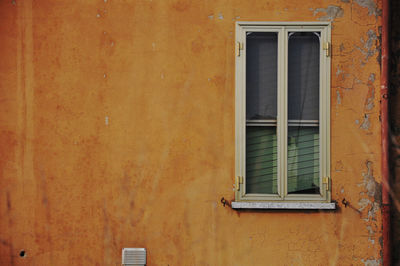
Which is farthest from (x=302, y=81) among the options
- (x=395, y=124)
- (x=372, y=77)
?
(x=395, y=124)

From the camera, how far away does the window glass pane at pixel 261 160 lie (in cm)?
458

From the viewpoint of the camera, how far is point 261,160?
4.58 metres

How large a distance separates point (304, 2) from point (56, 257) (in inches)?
149

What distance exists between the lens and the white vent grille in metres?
4.50

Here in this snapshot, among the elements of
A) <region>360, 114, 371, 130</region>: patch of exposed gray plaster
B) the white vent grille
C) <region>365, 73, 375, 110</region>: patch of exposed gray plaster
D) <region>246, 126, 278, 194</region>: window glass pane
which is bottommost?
the white vent grille

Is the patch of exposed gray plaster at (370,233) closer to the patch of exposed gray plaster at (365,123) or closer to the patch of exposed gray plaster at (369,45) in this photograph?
the patch of exposed gray plaster at (365,123)

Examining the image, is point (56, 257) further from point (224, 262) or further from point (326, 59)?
point (326, 59)

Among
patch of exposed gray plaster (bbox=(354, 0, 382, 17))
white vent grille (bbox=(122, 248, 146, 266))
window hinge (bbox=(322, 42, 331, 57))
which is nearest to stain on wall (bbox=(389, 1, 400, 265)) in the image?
patch of exposed gray plaster (bbox=(354, 0, 382, 17))

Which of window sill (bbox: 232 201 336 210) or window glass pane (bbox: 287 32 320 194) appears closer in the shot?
window sill (bbox: 232 201 336 210)

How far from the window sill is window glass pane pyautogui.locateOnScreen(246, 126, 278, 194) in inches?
6.4

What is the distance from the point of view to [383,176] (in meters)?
4.47

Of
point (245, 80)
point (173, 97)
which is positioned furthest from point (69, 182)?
point (245, 80)

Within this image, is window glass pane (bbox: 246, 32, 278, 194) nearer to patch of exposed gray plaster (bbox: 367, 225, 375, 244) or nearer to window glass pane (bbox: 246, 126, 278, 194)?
window glass pane (bbox: 246, 126, 278, 194)

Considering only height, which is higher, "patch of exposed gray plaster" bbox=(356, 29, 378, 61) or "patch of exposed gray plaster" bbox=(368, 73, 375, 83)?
"patch of exposed gray plaster" bbox=(356, 29, 378, 61)
